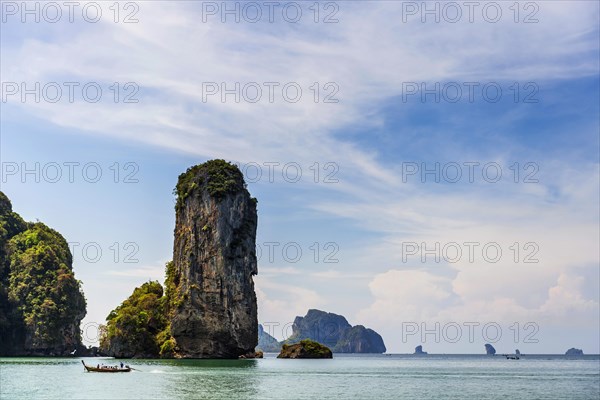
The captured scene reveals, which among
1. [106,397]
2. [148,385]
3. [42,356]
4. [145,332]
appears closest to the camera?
[106,397]

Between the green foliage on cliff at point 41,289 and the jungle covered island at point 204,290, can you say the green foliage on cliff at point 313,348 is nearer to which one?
the jungle covered island at point 204,290

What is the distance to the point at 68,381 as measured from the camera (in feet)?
178

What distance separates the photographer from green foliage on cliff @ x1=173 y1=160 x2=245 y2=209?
11438cm

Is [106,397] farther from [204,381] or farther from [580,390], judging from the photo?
[580,390]

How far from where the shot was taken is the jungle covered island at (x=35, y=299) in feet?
393

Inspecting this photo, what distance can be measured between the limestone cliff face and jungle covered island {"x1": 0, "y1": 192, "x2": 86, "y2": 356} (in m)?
24.7

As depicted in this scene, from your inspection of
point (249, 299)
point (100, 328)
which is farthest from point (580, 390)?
point (100, 328)

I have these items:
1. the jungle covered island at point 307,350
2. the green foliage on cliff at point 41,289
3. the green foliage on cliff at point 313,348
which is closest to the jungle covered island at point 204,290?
the green foliage on cliff at point 41,289

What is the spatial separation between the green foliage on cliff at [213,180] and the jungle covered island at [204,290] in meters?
0.18

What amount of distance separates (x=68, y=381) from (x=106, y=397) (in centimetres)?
1476

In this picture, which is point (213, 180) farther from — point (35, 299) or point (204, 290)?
point (35, 299)

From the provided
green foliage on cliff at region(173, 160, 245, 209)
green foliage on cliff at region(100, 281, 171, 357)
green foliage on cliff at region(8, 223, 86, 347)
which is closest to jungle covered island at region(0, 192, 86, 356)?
green foliage on cliff at region(8, 223, 86, 347)

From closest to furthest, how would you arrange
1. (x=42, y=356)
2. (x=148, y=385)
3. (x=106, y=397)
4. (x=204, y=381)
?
(x=106, y=397), (x=148, y=385), (x=204, y=381), (x=42, y=356)

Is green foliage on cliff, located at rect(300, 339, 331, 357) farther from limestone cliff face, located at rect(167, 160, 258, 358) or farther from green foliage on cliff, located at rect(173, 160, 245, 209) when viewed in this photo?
green foliage on cliff, located at rect(173, 160, 245, 209)
